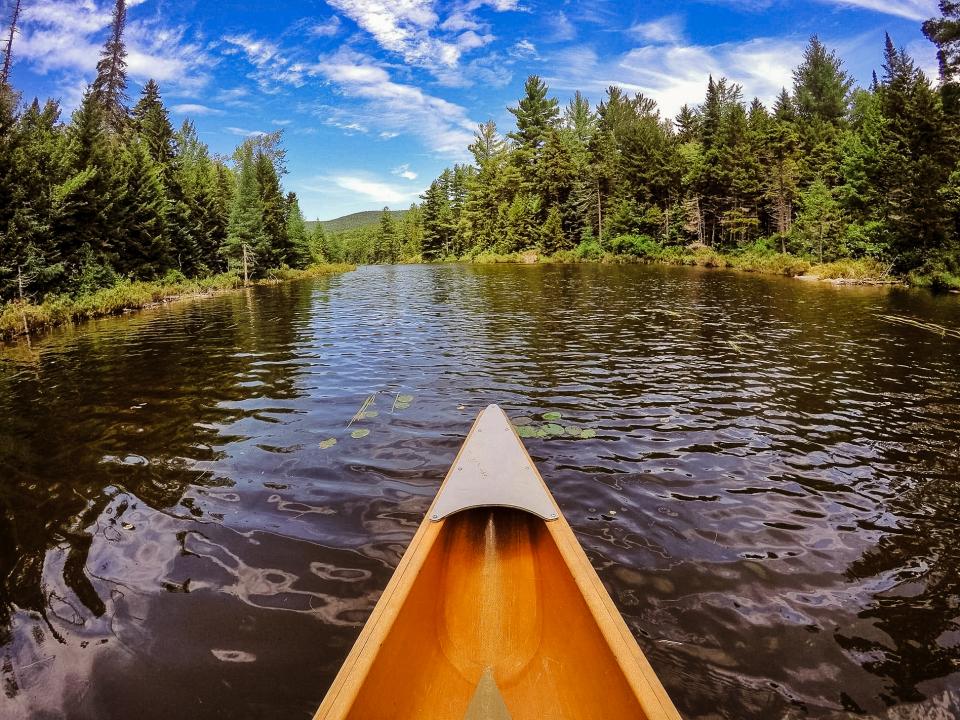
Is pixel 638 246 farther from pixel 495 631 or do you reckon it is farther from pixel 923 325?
pixel 495 631

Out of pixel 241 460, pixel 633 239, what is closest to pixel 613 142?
pixel 633 239

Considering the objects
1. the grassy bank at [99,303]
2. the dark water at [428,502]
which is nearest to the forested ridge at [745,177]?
the dark water at [428,502]

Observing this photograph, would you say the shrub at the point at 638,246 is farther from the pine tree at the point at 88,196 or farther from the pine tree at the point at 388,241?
the pine tree at the point at 388,241

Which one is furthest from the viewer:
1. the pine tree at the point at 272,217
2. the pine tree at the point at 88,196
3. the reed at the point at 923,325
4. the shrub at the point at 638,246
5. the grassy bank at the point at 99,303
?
the shrub at the point at 638,246

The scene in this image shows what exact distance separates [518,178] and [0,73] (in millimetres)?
51255

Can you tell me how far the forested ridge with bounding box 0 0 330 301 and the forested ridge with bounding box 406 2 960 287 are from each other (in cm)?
3172

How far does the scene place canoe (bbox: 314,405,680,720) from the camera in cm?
187

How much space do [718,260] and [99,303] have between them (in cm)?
4356

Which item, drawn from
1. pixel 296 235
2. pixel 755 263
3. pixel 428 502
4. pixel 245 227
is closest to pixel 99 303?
pixel 245 227

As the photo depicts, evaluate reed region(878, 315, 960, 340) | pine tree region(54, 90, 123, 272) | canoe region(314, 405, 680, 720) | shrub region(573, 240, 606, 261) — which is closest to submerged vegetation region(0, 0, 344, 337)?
pine tree region(54, 90, 123, 272)

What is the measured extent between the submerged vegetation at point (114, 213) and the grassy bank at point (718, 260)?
31101mm

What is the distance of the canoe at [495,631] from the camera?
1.87 meters

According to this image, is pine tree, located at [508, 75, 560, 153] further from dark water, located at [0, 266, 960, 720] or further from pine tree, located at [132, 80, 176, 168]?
dark water, located at [0, 266, 960, 720]

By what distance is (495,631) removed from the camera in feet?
8.89
